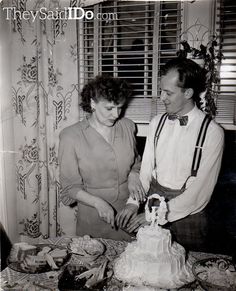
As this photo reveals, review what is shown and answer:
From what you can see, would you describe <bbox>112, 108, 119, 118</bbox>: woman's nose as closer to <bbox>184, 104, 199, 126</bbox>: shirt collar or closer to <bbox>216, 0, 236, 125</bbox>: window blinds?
<bbox>184, 104, 199, 126</bbox>: shirt collar

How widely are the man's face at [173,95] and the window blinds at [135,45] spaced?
0.29 ft

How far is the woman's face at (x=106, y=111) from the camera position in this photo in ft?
5.24

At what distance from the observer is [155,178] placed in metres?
1.57

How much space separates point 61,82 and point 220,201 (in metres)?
1.04

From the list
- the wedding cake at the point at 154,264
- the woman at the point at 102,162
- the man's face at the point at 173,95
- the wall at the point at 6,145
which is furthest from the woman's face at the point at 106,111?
the wedding cake at the point at 154,264

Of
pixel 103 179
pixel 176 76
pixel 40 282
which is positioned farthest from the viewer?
pixel 103 179

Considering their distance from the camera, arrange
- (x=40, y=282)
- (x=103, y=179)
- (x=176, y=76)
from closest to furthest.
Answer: (x=40, y=282) < (x=176, y=76) < (x=103, y=179)

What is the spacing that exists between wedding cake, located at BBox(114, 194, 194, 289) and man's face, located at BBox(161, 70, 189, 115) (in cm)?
62

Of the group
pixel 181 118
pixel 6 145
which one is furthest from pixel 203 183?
pixel 6 145

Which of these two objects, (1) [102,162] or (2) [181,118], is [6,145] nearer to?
(1) [102,162]

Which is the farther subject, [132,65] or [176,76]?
[132,65]

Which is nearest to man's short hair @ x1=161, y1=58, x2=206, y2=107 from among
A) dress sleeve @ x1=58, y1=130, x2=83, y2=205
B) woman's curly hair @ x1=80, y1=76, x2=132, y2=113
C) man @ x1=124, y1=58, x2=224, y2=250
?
man @ x1=124, y1=58, x2=224, y2=250

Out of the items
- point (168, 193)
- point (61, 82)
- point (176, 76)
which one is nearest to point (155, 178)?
point (168, 193)

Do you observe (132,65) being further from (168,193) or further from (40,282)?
(40,282)
